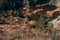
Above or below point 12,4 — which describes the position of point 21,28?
below

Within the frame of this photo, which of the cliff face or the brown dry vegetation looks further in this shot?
the cliff face

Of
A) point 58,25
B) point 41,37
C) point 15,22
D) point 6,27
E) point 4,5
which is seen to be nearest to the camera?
point 41,37

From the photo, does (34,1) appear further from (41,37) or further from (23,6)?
(41,37)

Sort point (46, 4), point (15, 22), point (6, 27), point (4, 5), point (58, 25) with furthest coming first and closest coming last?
point (46, 4)
point (4, 5)
point (15, 22)
point (6, 27)
point (58, 25)

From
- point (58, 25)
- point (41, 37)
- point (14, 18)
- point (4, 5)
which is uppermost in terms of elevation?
point (4, 5)

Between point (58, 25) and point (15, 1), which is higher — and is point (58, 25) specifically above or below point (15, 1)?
below

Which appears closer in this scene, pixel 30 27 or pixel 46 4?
pixel 30 27

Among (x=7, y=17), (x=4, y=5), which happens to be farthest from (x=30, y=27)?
(x=4, y=5)

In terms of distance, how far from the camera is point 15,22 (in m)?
19.2

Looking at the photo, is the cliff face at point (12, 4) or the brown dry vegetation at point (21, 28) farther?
the cliff face at point (12, 4)

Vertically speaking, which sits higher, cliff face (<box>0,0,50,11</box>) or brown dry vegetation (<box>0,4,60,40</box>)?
cliff face (<box>0,0,50,11</box>)

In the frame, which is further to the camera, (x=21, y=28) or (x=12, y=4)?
(x=12, y=4)

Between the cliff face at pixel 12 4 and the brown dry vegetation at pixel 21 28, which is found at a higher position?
the cliff face at pixel 12 4

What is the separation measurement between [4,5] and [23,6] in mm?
2114
